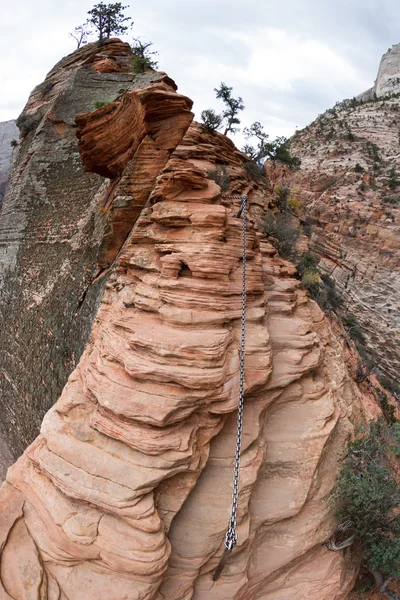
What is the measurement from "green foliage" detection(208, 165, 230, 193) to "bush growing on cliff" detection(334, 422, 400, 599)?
20.1 feet

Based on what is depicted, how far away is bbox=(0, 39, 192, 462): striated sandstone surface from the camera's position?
752 centimetres

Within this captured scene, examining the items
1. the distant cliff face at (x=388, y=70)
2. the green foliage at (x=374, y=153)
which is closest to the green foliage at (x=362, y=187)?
the green foliage at (x=374, y=153)

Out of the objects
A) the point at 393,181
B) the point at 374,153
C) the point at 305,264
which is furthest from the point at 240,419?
the point at 374,153

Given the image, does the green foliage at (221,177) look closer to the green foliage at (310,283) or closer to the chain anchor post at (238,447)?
the chain anchor post at (238,447)

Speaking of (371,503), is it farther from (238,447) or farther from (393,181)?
(393,181)

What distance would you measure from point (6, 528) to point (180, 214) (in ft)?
16.4

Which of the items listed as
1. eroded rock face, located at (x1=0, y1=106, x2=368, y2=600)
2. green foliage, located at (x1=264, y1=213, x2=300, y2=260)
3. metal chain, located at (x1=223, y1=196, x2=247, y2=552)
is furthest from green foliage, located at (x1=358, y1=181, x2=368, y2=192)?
metal chain, located at (x1=223, y1=196, x2=247, y2=552)

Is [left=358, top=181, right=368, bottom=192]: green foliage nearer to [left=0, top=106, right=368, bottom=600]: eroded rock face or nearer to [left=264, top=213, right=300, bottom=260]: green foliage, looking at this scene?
[left=264, top=213, right=300, bottom=260]: green foliage

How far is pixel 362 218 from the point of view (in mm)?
19297

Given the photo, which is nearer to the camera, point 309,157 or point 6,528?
point 6,528

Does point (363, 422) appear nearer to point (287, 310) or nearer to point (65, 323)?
point (287, 310)

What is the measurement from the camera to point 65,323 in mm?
9234

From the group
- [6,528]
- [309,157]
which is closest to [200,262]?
[6,528]

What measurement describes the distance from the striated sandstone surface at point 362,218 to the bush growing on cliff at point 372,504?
10.9 meters
